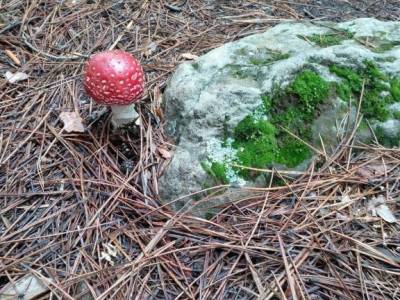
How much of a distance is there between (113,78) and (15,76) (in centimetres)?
101

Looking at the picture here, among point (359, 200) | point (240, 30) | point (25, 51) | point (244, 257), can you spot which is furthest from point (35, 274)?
point (240, 30)

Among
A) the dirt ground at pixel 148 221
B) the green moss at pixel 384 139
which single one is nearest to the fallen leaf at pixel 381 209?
the dirt ground at pixel 148 221

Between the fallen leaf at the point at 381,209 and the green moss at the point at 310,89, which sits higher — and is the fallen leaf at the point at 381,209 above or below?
below

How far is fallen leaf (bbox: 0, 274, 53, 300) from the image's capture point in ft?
5.96

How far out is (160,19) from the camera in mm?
3445

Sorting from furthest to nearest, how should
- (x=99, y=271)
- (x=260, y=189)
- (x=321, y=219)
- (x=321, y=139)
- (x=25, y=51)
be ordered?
(x=25, y=51), (x=321, y=139), (x=260, y=189), (x=321, y=219), (x=99, y=271)

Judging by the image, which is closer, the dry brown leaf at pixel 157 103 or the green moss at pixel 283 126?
the green moss at pixel 283 126

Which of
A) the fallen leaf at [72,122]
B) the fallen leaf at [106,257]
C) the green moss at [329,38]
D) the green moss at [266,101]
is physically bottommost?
Result: the fallen leaf at [106,257]

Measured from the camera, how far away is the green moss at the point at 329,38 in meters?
2.64

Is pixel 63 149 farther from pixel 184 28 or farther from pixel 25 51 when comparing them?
pixel 184 28

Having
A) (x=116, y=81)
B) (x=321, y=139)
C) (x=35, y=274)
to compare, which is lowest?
(x=35, y=274)

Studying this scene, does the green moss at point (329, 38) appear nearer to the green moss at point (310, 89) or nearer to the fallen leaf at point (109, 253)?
the green moss at point (310, 89)

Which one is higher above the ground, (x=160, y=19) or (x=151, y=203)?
(x=160, y=19)

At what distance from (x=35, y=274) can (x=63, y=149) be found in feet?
2.52
